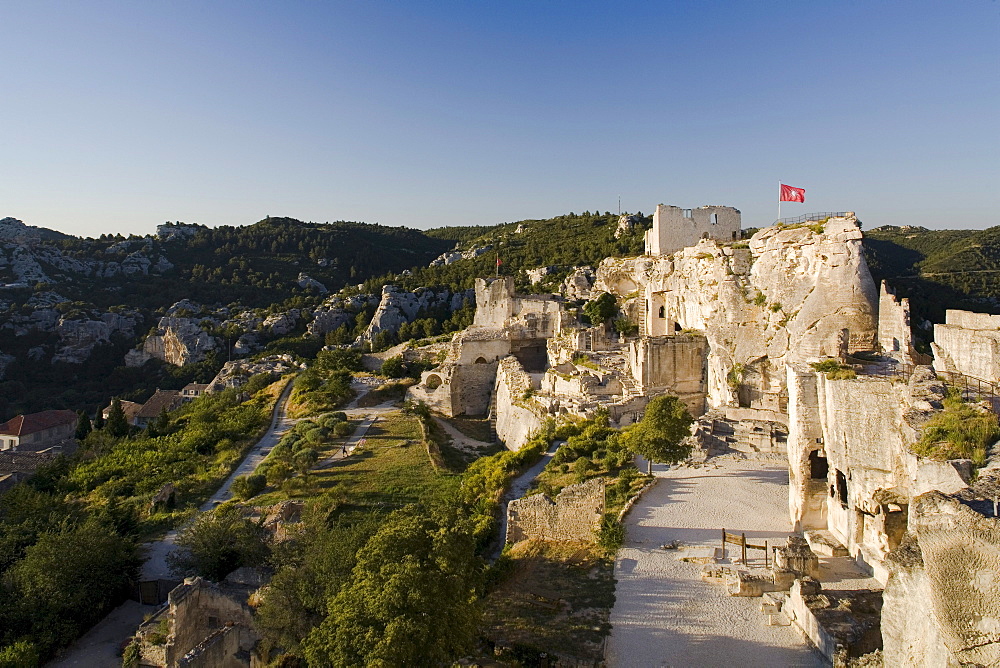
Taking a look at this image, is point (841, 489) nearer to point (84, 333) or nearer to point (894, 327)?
point (894, 327)

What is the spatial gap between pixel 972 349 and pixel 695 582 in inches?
237

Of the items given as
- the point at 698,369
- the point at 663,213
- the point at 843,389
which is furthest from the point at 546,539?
the point at 663,213

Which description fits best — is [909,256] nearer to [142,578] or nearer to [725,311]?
[725,311]

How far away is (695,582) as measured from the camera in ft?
32.1

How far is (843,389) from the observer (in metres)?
9.52

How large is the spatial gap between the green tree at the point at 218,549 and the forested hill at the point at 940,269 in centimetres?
3140

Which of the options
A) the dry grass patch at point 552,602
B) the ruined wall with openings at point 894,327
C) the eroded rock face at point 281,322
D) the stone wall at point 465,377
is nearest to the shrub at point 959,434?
the dry grass patch at point 552,602

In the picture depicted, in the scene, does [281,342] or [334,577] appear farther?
[281,342]

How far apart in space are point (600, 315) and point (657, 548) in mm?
21482

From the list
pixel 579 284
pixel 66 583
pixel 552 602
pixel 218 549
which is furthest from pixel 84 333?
pixel 552 602

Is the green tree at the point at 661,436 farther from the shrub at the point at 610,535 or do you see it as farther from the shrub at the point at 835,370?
the shrub at the point at 835,370

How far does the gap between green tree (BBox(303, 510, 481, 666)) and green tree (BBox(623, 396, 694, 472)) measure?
694 centimetres

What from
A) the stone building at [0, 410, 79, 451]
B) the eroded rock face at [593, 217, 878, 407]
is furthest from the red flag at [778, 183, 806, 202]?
the stone building at [0, 410, 79, 451]

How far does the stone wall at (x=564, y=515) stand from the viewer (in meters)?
11.8
